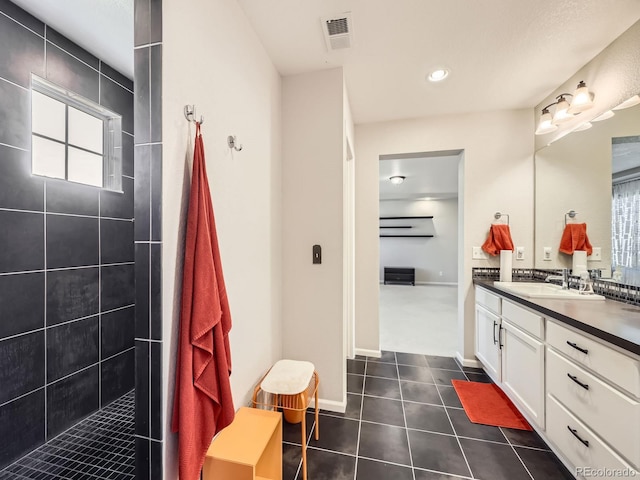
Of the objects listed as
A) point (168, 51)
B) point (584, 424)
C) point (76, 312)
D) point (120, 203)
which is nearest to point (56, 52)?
point (120, 203)

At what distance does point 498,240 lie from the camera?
2.51 metres

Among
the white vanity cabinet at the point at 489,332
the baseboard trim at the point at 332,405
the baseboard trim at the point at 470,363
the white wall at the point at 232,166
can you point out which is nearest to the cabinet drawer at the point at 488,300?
the white vanity cabinet at the point at 489,332

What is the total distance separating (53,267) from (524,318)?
303 centimetres

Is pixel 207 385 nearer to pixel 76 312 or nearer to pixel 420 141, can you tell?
pixel 76 312

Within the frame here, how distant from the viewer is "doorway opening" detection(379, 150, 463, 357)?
12.5 ft

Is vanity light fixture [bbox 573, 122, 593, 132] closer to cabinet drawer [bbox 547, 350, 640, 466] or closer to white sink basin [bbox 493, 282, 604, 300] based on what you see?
white sink basin [bbox 493, 282, 604, 300]

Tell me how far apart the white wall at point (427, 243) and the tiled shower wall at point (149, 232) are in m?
7.56

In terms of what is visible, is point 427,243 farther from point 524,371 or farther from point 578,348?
point 578,348

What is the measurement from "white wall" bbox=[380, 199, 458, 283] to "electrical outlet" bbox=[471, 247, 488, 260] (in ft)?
17.9

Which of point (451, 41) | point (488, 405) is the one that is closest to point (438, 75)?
point (451, 41)

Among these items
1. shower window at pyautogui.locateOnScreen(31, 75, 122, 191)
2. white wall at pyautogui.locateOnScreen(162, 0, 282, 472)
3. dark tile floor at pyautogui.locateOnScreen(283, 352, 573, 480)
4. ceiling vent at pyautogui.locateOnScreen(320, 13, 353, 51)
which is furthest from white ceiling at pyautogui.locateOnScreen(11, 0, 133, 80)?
dark tile floor at pyautogui.locateOnScreen(283, 352, 573, 480)

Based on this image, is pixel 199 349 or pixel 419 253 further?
pixel 419 253

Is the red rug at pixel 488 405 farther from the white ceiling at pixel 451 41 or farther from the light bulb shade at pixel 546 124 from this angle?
the white ceiling at pixel 451 41

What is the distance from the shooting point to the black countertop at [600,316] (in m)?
1.07
